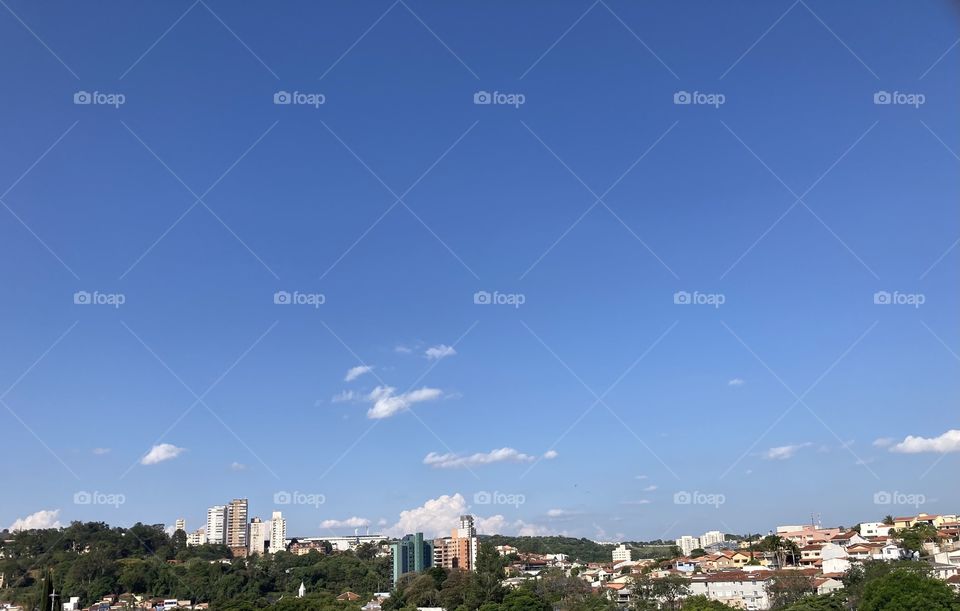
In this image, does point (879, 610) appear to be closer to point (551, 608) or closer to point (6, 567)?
point (551, 608)

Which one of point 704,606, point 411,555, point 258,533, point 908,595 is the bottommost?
point 704,606

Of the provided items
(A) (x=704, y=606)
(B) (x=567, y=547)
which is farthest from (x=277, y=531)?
(A) (x=704, y=606)

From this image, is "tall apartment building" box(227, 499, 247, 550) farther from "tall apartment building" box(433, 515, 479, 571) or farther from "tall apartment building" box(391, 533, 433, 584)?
"tall apartment building" box(391, 533, 433, 584)

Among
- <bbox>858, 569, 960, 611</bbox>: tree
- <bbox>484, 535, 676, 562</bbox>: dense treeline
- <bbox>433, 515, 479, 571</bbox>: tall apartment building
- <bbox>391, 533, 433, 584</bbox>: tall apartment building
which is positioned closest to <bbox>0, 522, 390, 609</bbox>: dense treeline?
<bbox>391, 533, 433, 584</bbox>: tall apartment building

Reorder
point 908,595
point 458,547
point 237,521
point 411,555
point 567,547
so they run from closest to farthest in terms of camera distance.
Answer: point 908,595 → point 411,555 → point 458,547 → point 567,547 → point 237,521

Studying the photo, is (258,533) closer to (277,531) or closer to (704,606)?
(277,531)

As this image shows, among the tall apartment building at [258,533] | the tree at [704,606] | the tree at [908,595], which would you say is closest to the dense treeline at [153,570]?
the tree at [704,606]
